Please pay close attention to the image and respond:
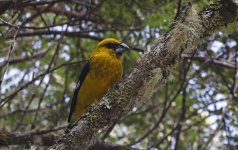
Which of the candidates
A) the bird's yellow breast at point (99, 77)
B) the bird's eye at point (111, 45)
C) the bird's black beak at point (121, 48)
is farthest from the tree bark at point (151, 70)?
the bird's eye at point (111, 45)

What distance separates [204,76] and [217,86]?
0.42 m

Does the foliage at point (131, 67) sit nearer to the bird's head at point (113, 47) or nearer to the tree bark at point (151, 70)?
the bird's head at point (113, 47)

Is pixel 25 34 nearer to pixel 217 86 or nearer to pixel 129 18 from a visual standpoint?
pixel 129 18

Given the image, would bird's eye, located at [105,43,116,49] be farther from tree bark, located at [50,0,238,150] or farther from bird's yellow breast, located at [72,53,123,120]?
tree bark, located at [50,0,238,150]

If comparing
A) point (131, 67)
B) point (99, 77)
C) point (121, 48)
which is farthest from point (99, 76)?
point (131, 67)

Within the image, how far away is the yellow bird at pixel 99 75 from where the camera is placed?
492 cm

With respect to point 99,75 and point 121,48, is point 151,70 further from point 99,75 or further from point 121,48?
point 121,48

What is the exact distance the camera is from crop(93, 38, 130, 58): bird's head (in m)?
5.28

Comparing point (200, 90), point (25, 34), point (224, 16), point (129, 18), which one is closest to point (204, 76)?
point (200, 90)

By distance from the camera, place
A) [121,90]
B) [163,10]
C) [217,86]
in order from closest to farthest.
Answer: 1. [121,90]
2. [163,10]
3. [217,86]

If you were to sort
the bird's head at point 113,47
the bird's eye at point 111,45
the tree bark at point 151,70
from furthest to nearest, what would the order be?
the bird's eye at point 111,45 → the bird's head at point 113,47 → the tree bark at point 151,70

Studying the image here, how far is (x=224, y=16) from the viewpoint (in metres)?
3.33

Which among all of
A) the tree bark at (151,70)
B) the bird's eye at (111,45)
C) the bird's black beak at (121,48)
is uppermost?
the bird's eye at (111,45)

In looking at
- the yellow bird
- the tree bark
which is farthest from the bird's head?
the tree bark
